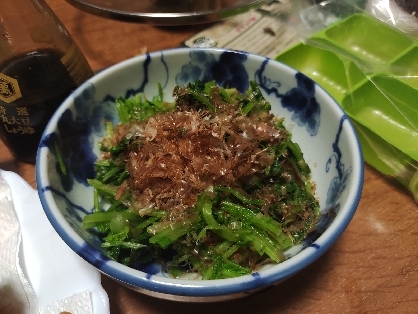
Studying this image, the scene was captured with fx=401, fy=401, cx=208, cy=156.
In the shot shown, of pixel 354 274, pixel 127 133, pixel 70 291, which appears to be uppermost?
pixel 127 133

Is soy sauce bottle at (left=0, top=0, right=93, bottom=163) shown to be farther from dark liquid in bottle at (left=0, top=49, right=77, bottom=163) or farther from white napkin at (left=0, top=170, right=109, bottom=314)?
white napkin at (left=0, top=170, right=109, bottom=314)

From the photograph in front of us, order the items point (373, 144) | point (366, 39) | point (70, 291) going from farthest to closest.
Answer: point (366, 39), point (373, 144), point (70, 291)

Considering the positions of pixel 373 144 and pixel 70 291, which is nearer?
pixel 70 291

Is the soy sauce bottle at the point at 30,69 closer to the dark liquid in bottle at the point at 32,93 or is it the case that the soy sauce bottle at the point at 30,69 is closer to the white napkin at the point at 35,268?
the dark liquid in bottle at the point at 32,93

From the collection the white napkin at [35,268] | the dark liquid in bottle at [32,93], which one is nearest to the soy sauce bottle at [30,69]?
the dark liquid in bottle at [32,93]

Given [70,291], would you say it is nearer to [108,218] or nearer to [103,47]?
[108,218]

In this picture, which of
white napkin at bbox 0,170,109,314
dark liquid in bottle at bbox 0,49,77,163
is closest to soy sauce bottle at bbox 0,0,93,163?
dark liquid in bottle at bbox 0,49,77,163

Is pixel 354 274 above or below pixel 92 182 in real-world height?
below

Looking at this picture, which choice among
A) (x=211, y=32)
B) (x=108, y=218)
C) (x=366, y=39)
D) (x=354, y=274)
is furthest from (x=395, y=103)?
(x=108, y=218)

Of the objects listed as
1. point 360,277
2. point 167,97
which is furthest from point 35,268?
point 360,277
